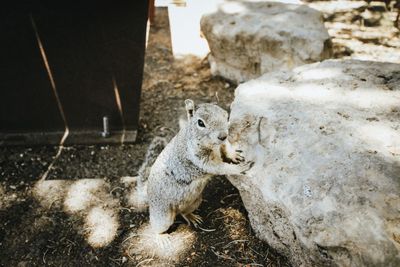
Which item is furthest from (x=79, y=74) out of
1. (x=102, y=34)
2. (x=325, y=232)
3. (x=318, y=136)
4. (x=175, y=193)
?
(x=325, y=232)

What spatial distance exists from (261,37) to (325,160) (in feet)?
8.19

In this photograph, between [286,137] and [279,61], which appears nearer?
[286,137]

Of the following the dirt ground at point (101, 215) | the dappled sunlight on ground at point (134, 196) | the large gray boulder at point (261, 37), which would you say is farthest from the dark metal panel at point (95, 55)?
the large gray boulder at point (261, 37)

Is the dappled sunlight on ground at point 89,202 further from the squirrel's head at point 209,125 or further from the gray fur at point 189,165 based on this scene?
the squirrel's head at point 209,125

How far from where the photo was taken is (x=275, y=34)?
4.11 meters

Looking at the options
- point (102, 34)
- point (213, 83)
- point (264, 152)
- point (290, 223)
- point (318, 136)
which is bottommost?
point (213, 83)

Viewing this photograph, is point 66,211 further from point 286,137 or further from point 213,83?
point 213,83

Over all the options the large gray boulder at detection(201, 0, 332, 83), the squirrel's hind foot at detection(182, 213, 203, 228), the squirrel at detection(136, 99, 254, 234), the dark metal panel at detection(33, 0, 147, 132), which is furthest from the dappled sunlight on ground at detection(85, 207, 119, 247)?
the large gray boulder at detection(201, 0, 332, 83)

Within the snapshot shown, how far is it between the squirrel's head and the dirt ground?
0.86 meters

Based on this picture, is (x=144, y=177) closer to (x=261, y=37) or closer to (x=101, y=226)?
(x=101, y=226)

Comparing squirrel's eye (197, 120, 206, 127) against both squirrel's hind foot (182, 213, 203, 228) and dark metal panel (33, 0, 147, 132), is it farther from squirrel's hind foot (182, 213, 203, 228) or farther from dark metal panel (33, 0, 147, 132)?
dark metal panel (33, 0, 147, 132)

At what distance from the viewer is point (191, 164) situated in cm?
243

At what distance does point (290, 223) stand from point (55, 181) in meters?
2.40

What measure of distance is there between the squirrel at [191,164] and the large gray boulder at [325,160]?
158mm
